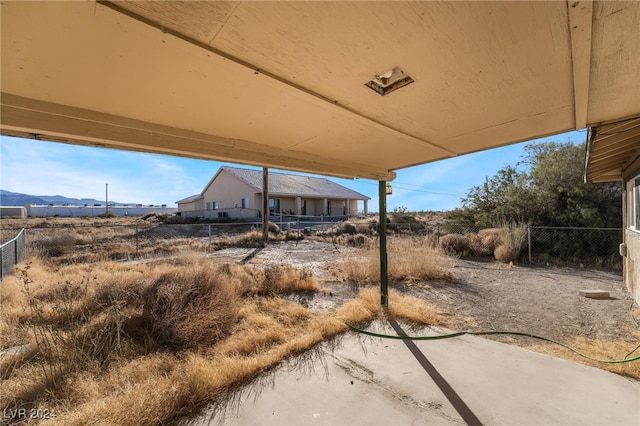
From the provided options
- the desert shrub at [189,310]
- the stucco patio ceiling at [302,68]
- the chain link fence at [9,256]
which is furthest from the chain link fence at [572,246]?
the chain link fence at [9,256]

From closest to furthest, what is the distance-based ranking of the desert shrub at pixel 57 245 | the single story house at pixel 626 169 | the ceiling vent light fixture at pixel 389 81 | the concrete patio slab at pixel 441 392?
1. the ceiling vent light fixture at pixel 389 81
2. the concrete patio slab at pixel 441 392
3. the single story house at pixel 626 169
4. the desert shrub at pixel 57 245

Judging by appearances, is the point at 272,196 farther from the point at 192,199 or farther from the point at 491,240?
the point at 491,240

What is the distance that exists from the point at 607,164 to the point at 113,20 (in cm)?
730

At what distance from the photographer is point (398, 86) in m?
1.77

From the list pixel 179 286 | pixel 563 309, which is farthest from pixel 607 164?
pixel 179 286

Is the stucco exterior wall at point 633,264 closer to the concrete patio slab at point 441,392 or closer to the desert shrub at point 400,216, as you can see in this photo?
the concrete patio slab at point 441,392

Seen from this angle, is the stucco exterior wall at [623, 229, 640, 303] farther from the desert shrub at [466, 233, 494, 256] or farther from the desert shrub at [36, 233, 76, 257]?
the desert shrub at [36, 233, 76, 257]

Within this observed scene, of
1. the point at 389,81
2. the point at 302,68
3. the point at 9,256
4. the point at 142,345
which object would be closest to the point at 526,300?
the point at 389,81

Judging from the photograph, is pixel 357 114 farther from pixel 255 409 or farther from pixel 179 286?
pixel 179 286

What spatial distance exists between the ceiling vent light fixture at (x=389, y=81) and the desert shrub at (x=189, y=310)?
11.0 ft

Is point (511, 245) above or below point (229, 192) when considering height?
below

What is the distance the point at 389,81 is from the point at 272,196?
2426 cm

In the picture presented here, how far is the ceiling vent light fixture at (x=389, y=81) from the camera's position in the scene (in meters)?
1.63

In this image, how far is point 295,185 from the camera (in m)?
28.1
